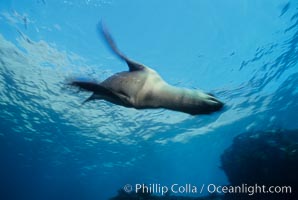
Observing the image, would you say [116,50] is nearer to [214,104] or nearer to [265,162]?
[214,104]

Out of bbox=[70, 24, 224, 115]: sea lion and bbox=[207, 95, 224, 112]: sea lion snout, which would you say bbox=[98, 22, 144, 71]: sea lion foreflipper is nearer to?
bbox=[70, 24, 224, 115]: sea lion

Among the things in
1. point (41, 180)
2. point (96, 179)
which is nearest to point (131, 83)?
point (96, 179)

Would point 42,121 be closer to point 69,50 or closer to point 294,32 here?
point 69,50

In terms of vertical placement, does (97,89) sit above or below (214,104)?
above

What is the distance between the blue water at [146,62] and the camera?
1230 centimetres

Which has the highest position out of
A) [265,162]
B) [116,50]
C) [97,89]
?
[265,162]

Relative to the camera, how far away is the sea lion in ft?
4.06

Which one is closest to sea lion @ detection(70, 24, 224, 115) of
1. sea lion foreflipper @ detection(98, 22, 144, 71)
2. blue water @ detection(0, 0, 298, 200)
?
sea lion foreflipper @ detection(98, 22, 144, 71)

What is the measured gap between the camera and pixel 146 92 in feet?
4.77

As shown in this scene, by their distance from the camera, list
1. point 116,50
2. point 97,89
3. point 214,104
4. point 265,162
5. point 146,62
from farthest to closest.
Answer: point 265,162 < point 146,62 < point 116,50 < point 97,89 < point 214,104

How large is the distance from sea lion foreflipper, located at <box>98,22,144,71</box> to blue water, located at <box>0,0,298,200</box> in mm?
81

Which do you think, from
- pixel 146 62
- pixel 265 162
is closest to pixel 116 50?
pixel 146 62

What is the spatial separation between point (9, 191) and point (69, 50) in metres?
74.2

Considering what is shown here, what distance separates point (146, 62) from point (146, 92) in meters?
12.8
